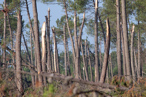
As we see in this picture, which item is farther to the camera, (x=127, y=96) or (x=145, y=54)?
(x=145, y=54)

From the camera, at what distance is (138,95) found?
6500 mm

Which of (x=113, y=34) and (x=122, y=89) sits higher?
(x=113, y=34)

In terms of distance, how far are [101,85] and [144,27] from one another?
23112 mm

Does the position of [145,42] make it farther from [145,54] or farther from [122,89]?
[122,89]

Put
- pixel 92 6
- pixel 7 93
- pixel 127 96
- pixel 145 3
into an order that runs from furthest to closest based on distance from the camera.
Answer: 1. pixel 145 3
2. pixel 92 6
3. pixel 7 93
4. pixel 127 96

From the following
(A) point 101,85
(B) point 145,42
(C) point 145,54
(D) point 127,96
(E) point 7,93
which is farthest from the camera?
(B) point 145,42

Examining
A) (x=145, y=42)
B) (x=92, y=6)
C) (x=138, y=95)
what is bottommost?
(x=138, y=95)

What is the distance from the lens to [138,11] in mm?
26000

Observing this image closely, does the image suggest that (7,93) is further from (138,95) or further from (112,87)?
(138,95)

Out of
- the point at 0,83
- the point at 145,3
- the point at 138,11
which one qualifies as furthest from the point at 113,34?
the point at 0,83

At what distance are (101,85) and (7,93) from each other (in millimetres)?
2864

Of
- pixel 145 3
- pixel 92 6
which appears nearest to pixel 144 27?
pixel 145 3

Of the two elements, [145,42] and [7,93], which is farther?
[145,42]

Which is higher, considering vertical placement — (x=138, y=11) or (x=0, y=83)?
(x=138, y=11)
